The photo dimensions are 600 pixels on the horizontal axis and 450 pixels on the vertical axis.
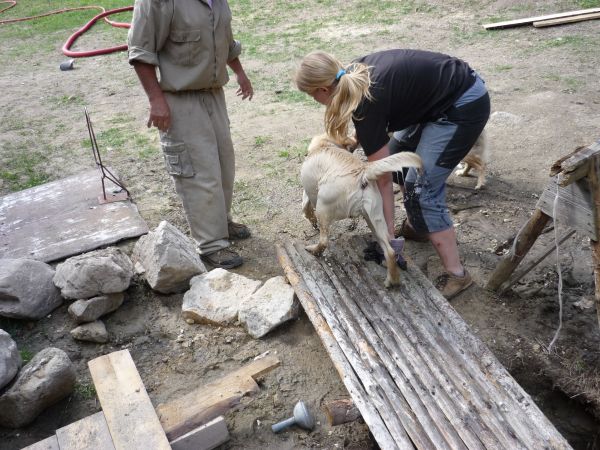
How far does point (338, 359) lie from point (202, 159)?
1883mm

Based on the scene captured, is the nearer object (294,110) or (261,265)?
(261,265)

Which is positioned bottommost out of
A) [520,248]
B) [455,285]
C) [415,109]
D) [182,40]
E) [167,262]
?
[455,285]

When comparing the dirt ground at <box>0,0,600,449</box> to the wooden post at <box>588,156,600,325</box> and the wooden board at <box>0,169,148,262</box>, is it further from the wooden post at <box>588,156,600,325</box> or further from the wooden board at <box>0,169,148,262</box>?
the wooden post at <box>588,156,600,325</box>

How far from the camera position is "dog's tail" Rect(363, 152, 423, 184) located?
3.20 metres

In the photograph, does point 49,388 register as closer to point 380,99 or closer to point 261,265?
point 261,265

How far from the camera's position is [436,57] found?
11.1 ft

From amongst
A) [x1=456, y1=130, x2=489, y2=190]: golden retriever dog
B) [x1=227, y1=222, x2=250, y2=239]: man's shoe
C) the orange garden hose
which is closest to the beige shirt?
→ [x1=227, y1=222, x2=250, y2=239]: man's shoe

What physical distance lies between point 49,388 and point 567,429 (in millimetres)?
3083

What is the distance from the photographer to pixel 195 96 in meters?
3.94

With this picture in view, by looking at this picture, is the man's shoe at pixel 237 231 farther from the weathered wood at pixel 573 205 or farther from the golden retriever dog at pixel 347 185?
the weathered wood at pixel 573 205

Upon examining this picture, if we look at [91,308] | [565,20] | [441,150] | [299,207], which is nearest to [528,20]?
[565,20]

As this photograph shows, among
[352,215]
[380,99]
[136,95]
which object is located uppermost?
[380,99]

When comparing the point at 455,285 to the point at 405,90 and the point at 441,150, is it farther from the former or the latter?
the point at 405,90

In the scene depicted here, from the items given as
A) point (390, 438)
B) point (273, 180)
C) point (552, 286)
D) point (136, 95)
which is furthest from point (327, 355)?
point (136, 95)
